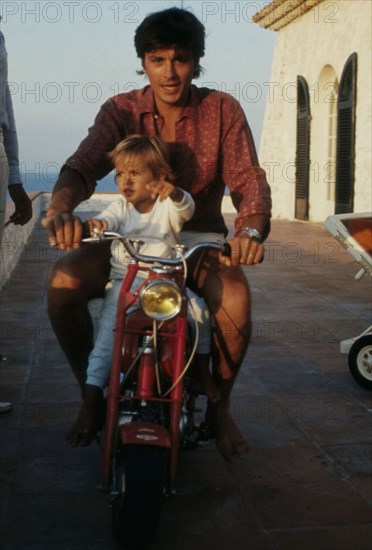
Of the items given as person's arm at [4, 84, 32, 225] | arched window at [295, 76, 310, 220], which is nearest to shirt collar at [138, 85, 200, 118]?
person's arm at [4, 84, 32, 225]

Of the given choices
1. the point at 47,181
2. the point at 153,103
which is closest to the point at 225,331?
the point at 153,103

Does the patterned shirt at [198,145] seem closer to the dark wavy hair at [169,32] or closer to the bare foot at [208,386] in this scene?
the dark wavy hair at [169,32]

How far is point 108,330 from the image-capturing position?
3.24 m

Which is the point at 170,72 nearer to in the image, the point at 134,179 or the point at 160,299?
the point at 134,179

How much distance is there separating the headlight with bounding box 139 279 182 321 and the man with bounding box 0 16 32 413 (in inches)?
63.1

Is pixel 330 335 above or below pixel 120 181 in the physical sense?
below

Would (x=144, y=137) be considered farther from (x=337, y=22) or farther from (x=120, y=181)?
(x=337, y=22)

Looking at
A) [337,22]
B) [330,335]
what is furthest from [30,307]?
[337,22]

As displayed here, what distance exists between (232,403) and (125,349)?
6.17 ft

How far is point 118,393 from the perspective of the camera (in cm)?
302

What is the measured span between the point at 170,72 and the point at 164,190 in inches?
24.3

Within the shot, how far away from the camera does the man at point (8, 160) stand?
14.0ft

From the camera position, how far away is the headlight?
290cm

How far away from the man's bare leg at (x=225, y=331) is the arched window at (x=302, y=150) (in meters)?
15.4
